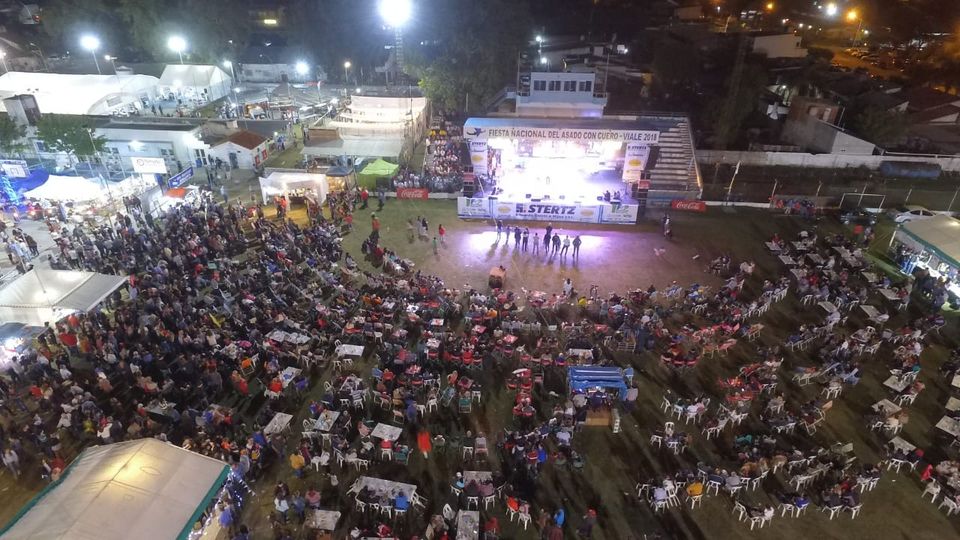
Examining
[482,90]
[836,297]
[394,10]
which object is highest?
[394,10]

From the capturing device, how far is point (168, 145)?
34250 millimetres

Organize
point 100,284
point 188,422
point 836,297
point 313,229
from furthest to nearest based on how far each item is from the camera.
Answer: point 313,229 < point 836,297 < point 100,284 < point 188,422

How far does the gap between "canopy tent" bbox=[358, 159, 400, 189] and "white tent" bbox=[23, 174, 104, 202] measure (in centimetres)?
1322

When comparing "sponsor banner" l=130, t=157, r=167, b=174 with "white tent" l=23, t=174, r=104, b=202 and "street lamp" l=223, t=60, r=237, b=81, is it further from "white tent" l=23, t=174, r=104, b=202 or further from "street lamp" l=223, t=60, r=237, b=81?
"street lamp" l=223, t=60, r=237, b=81

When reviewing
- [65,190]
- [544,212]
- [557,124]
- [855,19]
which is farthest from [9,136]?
[855,19]

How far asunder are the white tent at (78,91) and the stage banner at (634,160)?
3746 centimetres

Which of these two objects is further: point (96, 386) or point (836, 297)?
point (836, 297)

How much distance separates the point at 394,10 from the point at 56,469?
1421 inches

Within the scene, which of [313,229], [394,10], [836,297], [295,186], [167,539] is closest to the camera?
[167,539]

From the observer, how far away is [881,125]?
116ft

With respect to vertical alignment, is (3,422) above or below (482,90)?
below

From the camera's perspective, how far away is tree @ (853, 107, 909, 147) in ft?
115

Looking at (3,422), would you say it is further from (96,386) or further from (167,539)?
(167,539)

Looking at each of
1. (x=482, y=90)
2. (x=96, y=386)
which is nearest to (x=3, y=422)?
(x=96, y=386)
